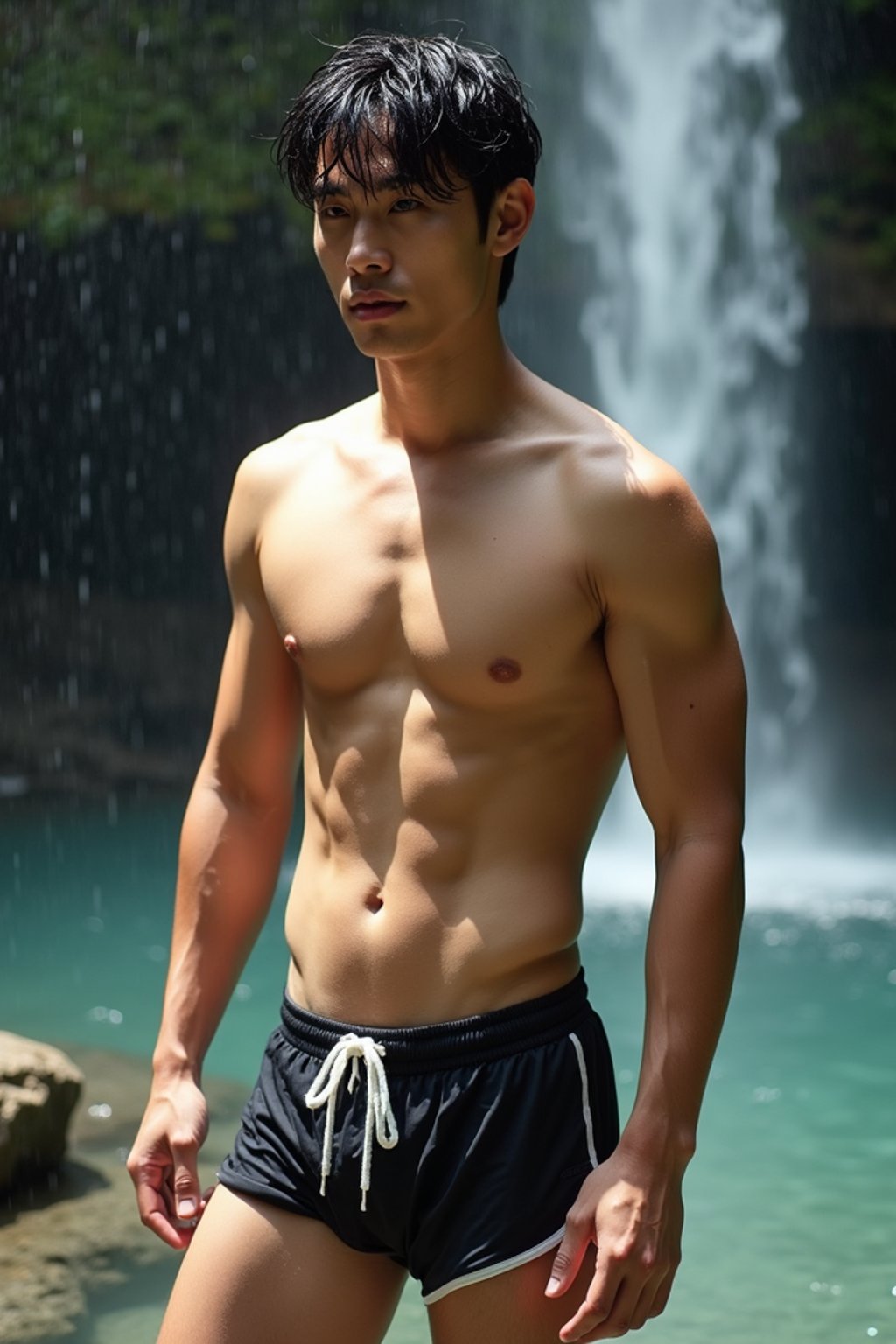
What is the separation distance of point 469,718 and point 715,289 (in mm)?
9385

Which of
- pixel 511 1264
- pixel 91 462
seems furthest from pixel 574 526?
pixel 91 462

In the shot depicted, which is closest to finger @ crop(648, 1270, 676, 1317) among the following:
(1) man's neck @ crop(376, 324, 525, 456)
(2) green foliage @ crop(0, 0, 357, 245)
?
(1) man's neck @ crop(376, 324, 525, 456)

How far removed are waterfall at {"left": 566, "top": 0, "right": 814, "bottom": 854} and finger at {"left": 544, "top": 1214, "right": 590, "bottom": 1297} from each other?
29.1ft

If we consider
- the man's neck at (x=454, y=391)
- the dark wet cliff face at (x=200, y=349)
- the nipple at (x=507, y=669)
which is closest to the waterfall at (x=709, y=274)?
the dark wet cliff face at (x=200, y=349)

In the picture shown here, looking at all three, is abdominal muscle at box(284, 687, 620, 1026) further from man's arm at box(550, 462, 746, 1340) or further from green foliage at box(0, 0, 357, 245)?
green foliage at box(0, 0, 357, 245)

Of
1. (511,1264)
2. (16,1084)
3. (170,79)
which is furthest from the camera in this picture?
(170,79)

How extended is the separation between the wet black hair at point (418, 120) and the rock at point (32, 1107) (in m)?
2.43

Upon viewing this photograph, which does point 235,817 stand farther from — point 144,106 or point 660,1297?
point 144,106

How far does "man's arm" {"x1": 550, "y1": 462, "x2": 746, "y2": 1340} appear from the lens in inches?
65.1

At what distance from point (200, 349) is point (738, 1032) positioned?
6928 mm

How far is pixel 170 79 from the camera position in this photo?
32.6 feet

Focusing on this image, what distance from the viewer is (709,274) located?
10.7 m

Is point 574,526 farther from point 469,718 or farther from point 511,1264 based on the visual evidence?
point 511,1264

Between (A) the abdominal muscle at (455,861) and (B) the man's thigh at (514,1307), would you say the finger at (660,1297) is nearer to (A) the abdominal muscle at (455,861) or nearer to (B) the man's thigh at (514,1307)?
(B) the man's thigh at (514,1307)
